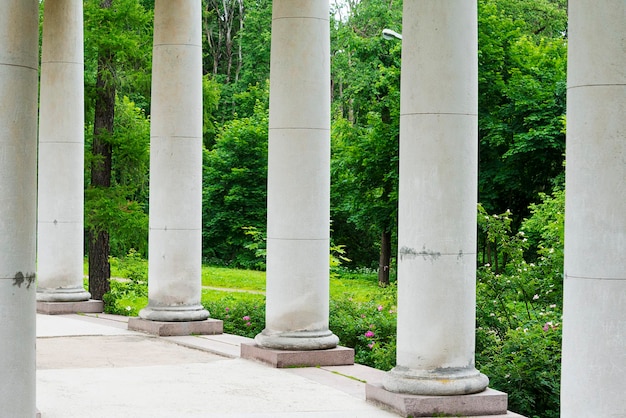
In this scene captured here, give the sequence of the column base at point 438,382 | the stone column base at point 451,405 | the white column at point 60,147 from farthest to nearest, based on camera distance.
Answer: the white column at point 60,147
the column base at point 438,382
the stone column base at point 451,405

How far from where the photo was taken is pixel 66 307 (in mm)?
84562

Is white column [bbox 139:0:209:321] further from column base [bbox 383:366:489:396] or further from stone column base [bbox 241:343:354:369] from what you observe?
column base [bbox 383:366:489:396]

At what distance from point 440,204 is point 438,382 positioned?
7859 millimetres

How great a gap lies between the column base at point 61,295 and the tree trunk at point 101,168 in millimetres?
→ 21160

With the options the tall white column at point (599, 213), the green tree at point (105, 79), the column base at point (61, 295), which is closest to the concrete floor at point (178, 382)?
the tall white column at point (599, 213)

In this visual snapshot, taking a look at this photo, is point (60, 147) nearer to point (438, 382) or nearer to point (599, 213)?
point (438, 382)

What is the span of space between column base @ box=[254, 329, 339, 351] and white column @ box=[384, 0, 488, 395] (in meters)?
13.2

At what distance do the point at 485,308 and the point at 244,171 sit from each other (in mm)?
135435


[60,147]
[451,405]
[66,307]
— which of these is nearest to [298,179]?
[451,405]

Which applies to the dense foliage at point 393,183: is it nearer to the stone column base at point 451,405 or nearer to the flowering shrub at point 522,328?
the flowering shrub at point 522,328

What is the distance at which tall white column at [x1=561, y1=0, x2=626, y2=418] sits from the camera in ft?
117

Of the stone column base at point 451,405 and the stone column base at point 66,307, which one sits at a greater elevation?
the stone column base at point 451,405

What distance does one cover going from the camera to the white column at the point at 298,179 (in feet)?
193

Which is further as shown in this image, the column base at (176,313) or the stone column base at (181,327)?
the column base at (176,313)
